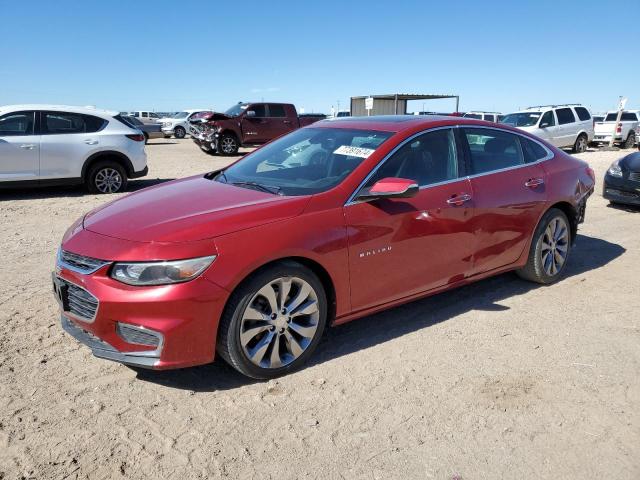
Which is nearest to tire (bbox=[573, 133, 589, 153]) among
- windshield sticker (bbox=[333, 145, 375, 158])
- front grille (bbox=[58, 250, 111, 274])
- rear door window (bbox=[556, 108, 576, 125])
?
rear door window (bbox=[556, 108, 576, 125])

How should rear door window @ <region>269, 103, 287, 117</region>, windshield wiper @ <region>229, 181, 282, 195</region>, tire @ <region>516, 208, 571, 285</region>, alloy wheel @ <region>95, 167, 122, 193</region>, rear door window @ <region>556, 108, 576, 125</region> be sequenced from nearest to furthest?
windshield wiper @ <region>229, 181, 282, 195</region> → tire @ <region>516, 208, 571, 285</region> → alloy wheel @ <region>95, 167, 122, 193</region> → rear door window @ <region>556, 108, 576, 125</region> → rear door window @ <region>269, 103, 287, 117</region>

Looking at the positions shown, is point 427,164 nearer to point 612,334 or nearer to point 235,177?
point 235,177

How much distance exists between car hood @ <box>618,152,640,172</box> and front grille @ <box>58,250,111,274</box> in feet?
29.5

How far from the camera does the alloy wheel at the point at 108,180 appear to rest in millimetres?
10281

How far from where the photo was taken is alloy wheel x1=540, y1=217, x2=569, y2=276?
509cm

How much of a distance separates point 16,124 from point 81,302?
7809mm

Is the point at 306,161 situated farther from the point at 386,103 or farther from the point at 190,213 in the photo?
the point at 386,103

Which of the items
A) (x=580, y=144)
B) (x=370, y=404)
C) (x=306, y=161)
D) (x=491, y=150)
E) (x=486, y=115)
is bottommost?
(x=370, y=404)

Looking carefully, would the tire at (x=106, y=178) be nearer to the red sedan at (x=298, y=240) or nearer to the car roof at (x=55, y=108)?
Answer: the car roof at (x=55, y=108)

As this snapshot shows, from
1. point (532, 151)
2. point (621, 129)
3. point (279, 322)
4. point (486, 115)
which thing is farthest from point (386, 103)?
point (279, 322)

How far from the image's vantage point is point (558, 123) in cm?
1858

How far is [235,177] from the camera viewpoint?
4.28 m

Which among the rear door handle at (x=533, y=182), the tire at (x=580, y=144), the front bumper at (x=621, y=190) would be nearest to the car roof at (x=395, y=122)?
the rear door handle at (x=533, y=182)

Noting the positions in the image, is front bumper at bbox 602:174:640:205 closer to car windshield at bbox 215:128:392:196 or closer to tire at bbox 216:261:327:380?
car windshield at bbox 215:128:392:196
